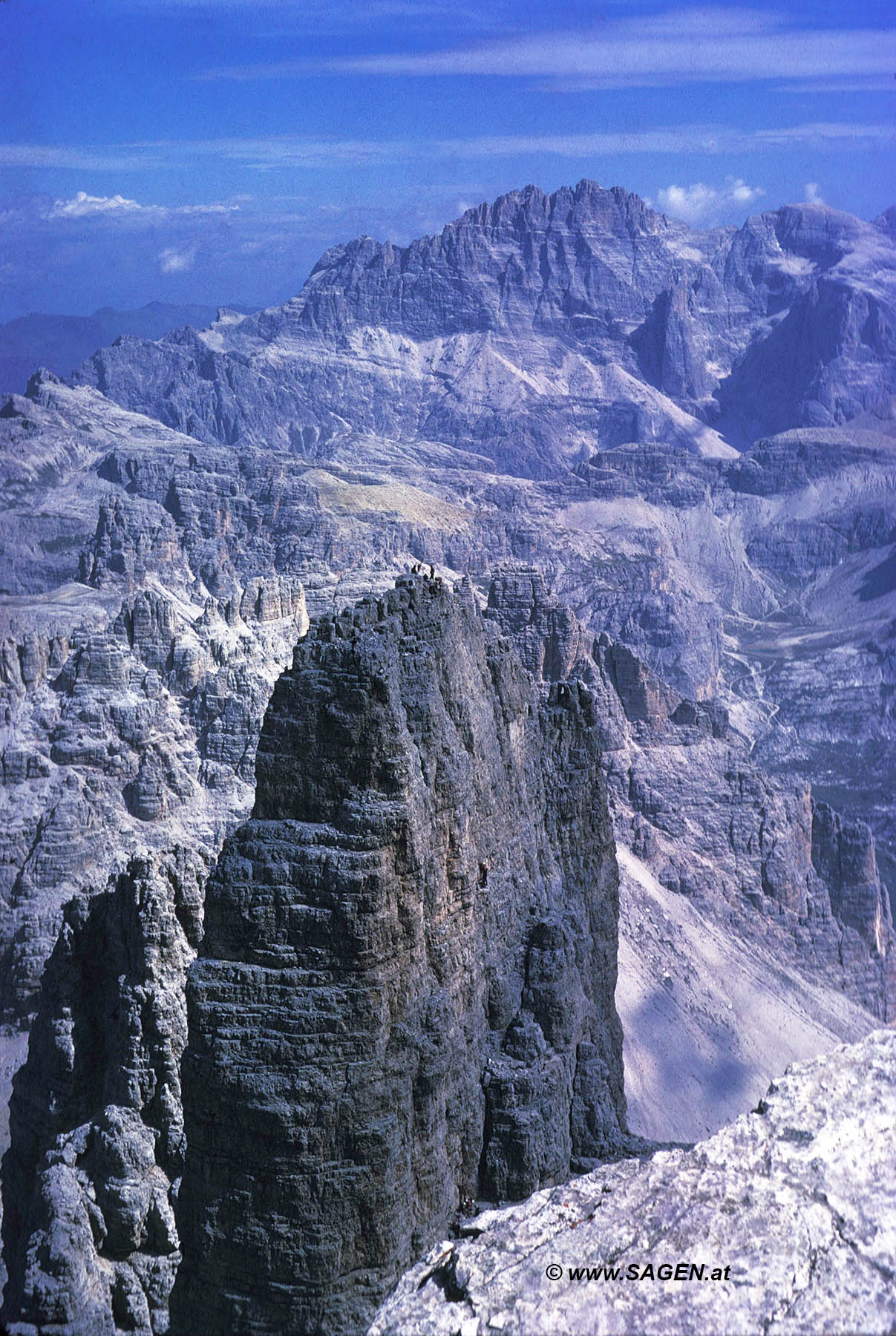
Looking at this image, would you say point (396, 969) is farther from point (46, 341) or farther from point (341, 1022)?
point (46, 341)

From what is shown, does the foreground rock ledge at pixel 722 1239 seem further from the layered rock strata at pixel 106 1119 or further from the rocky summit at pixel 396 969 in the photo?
the layered rock strata at pixel 106 1119

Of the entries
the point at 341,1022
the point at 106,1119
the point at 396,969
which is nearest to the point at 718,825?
the point at 106,1119

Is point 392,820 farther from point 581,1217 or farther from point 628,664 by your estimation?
point 628,664

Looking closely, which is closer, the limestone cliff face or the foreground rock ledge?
the foreground rock ledge

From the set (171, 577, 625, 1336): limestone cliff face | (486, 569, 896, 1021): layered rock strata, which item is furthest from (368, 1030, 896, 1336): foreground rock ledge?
(486, 569, 896, 1021): layered rock strata

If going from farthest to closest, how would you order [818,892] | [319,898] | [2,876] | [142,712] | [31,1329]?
[818,892]
[142,712]
[2,876]
[31,1329]
[319,898]

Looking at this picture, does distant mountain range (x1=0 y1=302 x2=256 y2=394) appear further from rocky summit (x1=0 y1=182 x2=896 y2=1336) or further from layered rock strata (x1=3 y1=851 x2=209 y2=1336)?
layered rock strata (x1=3 y1=851 x2=209 y2=1336)

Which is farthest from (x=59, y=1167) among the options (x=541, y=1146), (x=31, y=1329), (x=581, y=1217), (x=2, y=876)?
(x=2, y=876)
